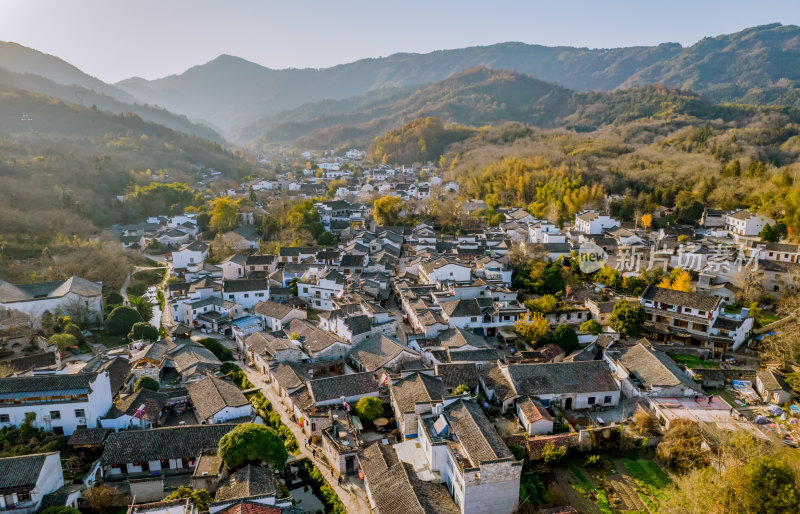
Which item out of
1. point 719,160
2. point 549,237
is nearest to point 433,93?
point 719,160

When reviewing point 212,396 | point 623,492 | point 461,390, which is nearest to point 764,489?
point 623,492

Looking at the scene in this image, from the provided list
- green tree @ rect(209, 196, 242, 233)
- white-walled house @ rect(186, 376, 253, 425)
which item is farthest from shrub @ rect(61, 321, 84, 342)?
green tree @ rect(209, 196, 242, 233)

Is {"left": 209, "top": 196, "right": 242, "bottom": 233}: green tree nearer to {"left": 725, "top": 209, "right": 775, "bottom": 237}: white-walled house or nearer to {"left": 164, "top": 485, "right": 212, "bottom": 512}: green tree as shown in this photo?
{"left": 164, "top": 485, "right": 212, "bottom": 512}: green tree

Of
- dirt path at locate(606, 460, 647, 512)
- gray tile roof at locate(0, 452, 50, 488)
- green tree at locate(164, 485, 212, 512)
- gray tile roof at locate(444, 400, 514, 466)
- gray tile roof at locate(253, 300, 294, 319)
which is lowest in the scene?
dirt path at locate(606, 460, 647, 512)

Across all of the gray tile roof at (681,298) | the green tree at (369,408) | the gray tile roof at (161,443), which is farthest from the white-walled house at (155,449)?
the gray tile roof at (681,298)

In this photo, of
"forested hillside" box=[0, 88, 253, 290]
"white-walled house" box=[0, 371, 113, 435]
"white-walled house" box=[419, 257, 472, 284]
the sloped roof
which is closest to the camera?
"white-walled house" box=[0, 371, 113, 435]

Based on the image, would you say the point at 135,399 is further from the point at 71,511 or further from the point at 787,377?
the point at 787,377

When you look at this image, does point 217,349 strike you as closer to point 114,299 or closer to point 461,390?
point 114,299
